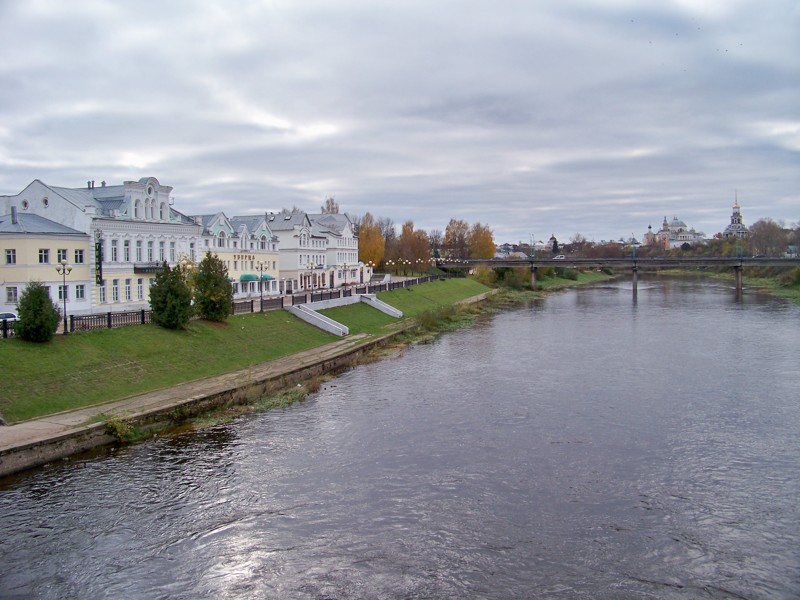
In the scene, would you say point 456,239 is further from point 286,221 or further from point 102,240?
point 102,240

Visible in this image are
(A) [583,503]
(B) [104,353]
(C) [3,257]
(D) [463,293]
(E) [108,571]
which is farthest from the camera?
(D) [463,293]

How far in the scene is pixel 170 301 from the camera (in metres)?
32.3

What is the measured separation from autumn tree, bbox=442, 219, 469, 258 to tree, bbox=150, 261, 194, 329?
106m

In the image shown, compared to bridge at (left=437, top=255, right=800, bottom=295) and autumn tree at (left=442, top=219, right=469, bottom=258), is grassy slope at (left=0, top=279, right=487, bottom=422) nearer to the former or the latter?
bridge at (left=437, top=255, right=800, bottom=295)

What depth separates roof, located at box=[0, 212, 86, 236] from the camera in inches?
1416

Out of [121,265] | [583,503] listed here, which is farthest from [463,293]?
[583,503]

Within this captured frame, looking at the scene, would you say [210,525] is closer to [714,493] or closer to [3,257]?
[714,493]

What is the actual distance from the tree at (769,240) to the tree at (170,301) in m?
152

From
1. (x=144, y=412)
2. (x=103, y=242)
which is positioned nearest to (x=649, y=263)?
(x=103, y=242)

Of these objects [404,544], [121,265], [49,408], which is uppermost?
[121,265]

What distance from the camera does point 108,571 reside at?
534 inches

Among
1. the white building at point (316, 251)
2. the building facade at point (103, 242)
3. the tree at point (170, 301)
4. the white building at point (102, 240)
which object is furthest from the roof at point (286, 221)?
the tree at point (170, 301)

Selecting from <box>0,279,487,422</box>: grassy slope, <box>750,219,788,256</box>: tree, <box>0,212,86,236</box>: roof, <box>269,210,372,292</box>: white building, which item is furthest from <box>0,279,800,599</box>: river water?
<box>750,219,788,256</box>: tree

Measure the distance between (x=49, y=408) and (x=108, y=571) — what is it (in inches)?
402
